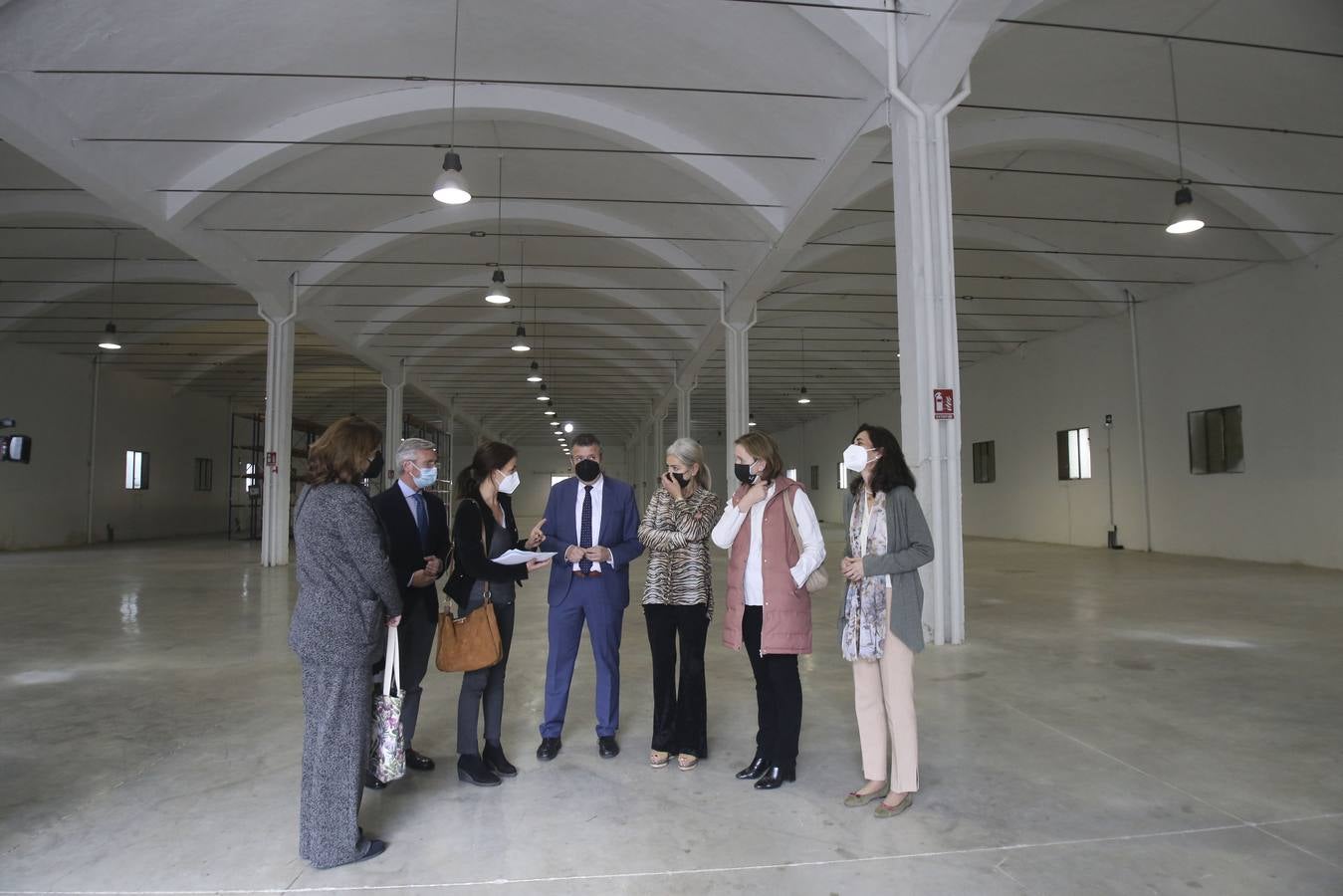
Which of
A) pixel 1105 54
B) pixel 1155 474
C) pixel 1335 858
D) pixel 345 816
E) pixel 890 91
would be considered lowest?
pixel 1335 858

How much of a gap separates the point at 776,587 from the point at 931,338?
4046mm

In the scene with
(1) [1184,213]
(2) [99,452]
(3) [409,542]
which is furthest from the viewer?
(2) [99,452]

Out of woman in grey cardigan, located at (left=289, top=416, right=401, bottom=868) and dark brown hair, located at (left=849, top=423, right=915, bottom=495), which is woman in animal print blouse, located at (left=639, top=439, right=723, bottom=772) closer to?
dark brown hair, located at (left=849, top=423, right=915, bottom=495)

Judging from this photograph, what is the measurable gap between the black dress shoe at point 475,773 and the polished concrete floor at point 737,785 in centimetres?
6

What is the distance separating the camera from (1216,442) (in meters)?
14.0

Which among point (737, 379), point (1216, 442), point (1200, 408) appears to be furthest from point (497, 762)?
point (1200, 408)

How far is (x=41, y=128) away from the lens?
828cm

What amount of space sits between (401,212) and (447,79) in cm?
404

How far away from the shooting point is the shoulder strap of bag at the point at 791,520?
342 cm

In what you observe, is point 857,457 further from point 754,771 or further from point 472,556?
point 472,556

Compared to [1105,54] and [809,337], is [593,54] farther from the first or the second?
[809,337]

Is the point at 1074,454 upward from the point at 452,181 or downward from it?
downward

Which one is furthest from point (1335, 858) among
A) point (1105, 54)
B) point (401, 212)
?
point (401, 212)

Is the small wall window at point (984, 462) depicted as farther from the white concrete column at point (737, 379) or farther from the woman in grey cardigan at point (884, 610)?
the woman in grey cardigan at point (884, 610)
